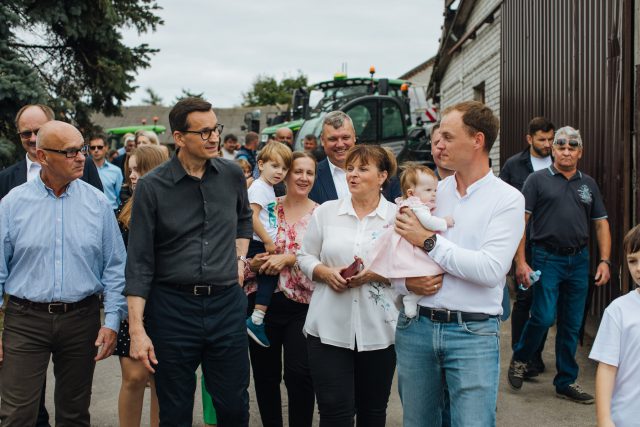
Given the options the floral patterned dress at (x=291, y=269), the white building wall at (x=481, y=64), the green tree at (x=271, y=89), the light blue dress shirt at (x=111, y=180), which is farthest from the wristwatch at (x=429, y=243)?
the green tree at (x=271, y=89)

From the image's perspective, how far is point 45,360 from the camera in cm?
387

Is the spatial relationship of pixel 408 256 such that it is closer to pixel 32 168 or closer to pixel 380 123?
pixel 32 168

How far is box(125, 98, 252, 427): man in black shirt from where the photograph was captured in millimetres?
3617

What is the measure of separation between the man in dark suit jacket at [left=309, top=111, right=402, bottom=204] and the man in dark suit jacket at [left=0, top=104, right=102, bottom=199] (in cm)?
168

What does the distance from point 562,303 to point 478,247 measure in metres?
3.18

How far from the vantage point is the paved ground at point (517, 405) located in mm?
5297

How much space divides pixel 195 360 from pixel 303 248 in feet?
2.98

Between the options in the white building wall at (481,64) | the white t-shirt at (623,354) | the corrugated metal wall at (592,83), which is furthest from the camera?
the white building wall at (481,64)

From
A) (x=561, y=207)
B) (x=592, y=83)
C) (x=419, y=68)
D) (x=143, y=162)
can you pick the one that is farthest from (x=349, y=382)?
(x=419, y=68)

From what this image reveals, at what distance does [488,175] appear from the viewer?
3236 millimetres

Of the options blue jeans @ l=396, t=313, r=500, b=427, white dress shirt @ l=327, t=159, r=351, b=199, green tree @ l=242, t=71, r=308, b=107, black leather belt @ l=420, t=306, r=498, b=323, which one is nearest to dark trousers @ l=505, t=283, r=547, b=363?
white dress shirt @ l=327, t=159, r=351, b=199

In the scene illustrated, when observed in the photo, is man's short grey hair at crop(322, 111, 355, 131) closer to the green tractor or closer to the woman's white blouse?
the woman's white blouse

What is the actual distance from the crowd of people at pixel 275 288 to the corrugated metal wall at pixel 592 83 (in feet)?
9.69

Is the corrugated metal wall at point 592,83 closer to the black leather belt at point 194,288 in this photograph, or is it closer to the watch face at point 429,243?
the watch face at point 429,243
